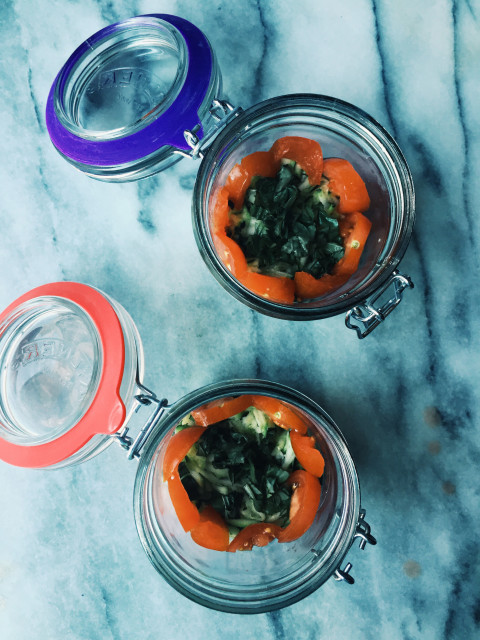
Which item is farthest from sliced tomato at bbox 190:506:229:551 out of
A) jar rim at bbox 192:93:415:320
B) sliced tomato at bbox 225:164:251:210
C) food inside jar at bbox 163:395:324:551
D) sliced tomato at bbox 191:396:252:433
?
sliced tomato at bbox 225:164:251:210

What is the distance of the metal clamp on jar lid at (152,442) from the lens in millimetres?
717

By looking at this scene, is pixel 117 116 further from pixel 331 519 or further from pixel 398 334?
pixel 331 519

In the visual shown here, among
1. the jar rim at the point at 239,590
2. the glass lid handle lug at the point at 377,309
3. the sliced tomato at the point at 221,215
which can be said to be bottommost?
the jar rim at the point at 239,590

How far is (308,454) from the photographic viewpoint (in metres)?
0.71

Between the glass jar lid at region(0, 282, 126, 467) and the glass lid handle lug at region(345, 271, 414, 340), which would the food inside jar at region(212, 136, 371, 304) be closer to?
the glass lid handle lug at region(345, 271, 414, 340)

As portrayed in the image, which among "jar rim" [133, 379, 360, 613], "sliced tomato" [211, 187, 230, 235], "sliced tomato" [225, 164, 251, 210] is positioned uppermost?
"sliced tomato" [225, 164, 251, 210]

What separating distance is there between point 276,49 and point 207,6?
0.13 metres

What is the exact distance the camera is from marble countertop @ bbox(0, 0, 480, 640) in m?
0.83

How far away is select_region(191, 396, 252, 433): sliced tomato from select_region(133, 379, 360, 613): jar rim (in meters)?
0.01

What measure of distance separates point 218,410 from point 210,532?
0.15 metres

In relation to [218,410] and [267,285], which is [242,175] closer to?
[267,285]

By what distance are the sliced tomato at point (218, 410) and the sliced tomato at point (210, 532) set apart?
0.11m

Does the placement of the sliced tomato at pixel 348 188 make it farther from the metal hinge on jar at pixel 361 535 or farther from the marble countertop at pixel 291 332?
the metal hinge on jar at pixel 361 535

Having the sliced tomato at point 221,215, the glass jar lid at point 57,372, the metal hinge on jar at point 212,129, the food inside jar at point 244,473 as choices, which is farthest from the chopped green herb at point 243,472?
the metal hinge on jar at point 212,129
